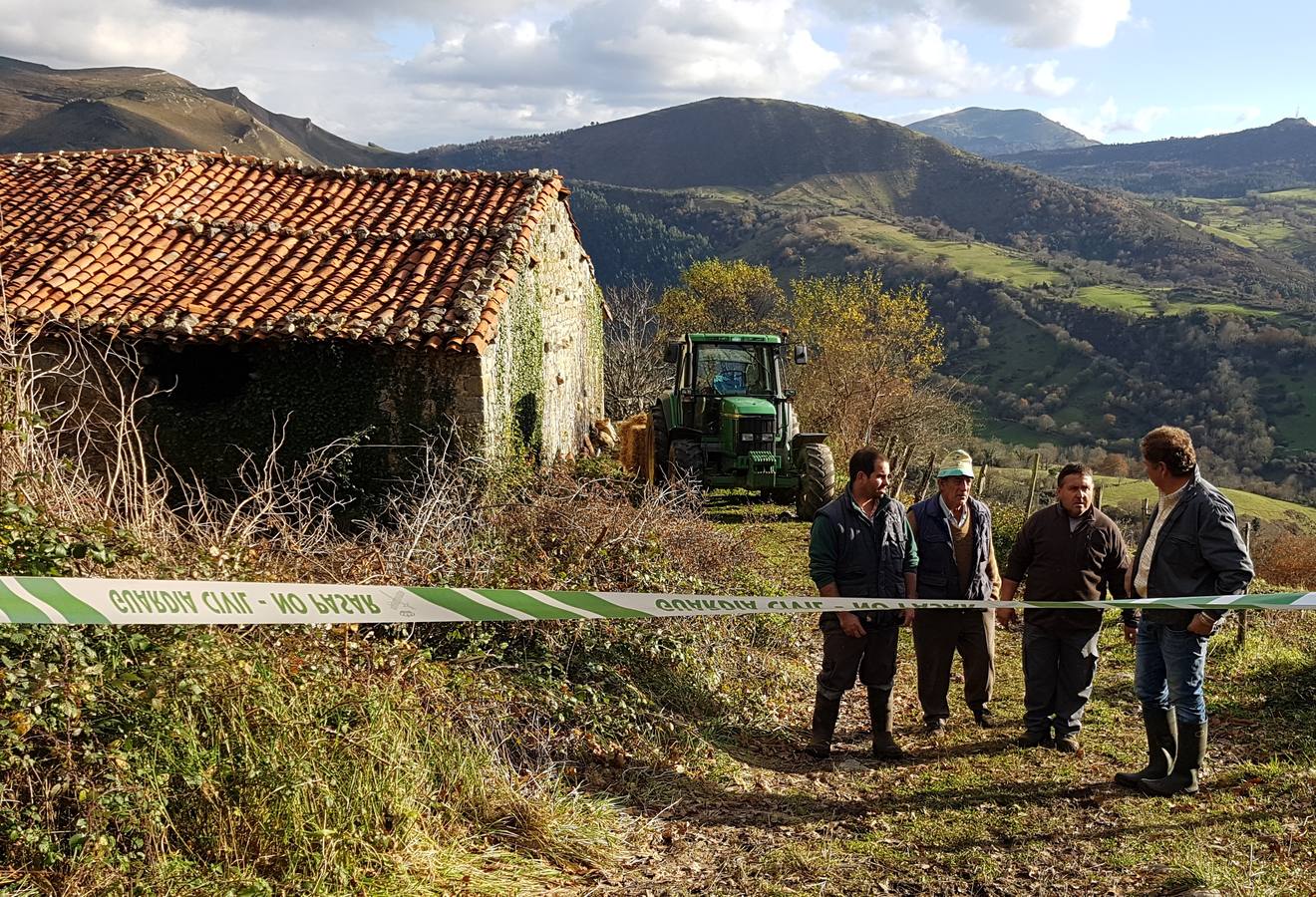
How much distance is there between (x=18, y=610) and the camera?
3.29 metres

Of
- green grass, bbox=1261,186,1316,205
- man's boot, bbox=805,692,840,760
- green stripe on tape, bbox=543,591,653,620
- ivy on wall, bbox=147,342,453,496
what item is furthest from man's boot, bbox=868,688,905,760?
green grass, bbox=1261,186,1316,205

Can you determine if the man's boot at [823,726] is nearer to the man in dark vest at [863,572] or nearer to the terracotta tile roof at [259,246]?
the man in dark vest at [863,572]

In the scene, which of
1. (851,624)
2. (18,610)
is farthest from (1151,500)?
(18,610)

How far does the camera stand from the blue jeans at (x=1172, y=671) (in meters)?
4.91

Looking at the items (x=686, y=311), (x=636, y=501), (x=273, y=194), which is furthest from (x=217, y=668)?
(x=686, y=311)

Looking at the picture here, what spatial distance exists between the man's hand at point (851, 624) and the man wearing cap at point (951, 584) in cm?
71

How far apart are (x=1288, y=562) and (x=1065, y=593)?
14214mm

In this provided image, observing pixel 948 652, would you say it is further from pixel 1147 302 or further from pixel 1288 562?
pixel 1147 302

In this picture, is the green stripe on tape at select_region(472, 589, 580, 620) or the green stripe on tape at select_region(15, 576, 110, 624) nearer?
the green stripe on tape at select_region(15, 576, 110, 624)

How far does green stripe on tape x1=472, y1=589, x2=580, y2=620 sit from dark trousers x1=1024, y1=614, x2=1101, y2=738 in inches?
121

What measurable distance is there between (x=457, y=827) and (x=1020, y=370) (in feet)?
204

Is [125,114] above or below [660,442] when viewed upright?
above

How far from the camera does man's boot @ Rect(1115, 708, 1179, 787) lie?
5.09 meters

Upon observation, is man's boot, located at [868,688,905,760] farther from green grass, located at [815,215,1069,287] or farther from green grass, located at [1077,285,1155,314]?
green grass, located at [815,215,1069,287]
